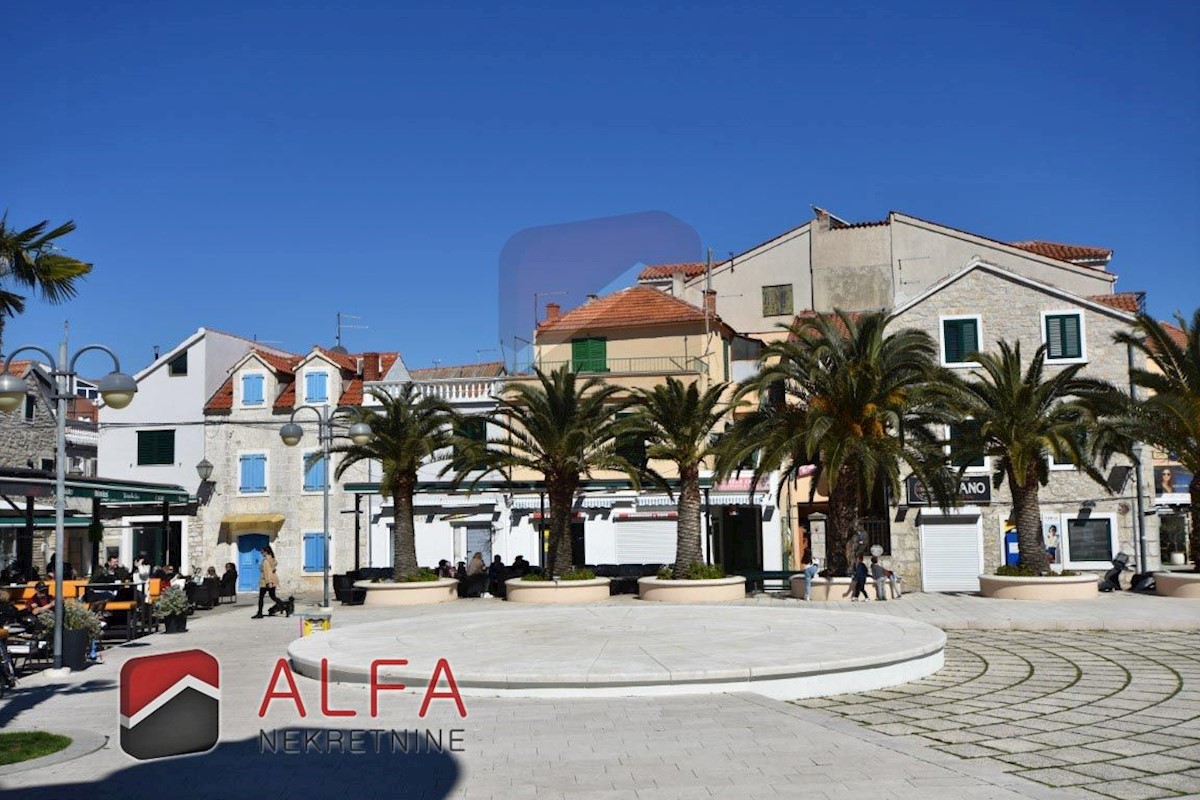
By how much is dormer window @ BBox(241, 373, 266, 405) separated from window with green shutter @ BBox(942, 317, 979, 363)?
26.3m

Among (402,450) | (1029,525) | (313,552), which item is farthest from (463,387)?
(1029,525)

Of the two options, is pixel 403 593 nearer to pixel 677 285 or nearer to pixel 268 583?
pixel 268 583

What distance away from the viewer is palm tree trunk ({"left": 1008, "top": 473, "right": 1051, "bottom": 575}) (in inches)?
1125

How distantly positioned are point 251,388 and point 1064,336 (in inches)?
1203

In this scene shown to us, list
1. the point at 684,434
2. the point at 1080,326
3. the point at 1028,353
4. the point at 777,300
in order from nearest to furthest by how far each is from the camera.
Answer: the point at 684,434, the point at 1080,326, the point at 1028,353, the point at 777,300

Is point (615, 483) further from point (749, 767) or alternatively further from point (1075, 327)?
point (749, 767)

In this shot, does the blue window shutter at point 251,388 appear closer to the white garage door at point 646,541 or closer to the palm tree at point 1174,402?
the white garage door at point 646,541

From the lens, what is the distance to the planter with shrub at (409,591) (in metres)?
30.4

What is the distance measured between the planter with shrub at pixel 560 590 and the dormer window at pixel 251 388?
18.2 meters

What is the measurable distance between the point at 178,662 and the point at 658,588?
21.1m

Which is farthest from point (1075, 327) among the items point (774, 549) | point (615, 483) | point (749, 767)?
point (749, 767)

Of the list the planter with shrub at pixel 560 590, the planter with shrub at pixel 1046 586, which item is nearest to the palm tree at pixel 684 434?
the planter with shrub at pixel 560 590

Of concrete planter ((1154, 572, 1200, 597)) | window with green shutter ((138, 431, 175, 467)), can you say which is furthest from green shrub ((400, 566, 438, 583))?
concrete planter ((1154, 572, 1200, 597))

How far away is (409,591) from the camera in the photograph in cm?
3050
